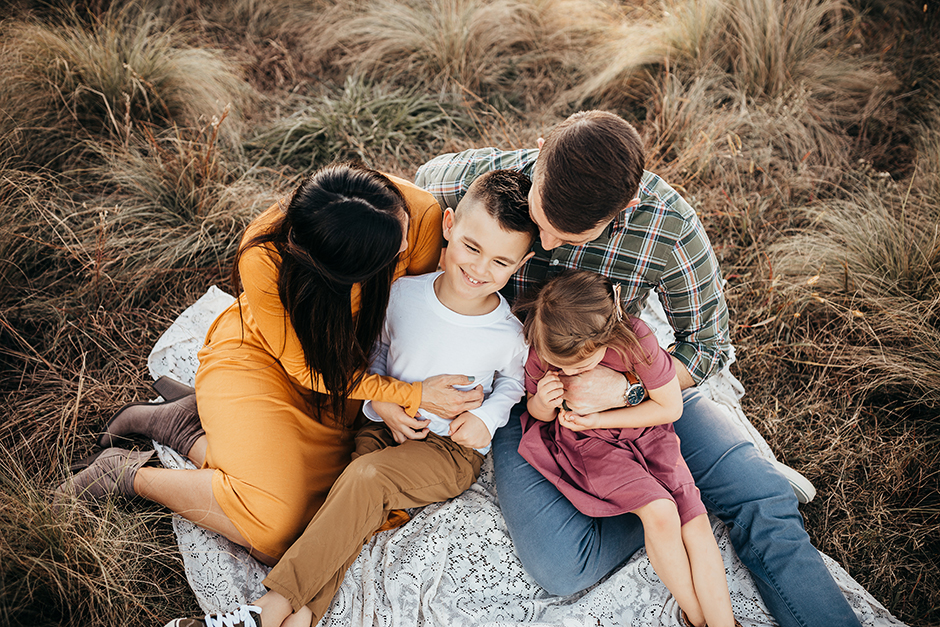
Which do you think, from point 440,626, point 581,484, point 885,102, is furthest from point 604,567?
point 885,102

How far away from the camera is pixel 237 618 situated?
6.41ft

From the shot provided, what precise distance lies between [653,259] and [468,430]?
0.99 m

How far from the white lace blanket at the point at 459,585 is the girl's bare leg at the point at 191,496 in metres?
0.08

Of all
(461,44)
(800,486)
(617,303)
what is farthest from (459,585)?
(461,44)

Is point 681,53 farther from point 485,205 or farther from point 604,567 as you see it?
point 604,567

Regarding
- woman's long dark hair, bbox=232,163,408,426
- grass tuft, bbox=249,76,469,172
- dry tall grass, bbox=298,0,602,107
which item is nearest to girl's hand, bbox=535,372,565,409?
woman's long dark hair, bbox=232,163,408,426

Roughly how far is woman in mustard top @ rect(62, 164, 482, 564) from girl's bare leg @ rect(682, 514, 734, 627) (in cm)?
94

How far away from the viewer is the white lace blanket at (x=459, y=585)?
219cm

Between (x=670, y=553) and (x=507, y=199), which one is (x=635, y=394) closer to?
(x=670, y=553)

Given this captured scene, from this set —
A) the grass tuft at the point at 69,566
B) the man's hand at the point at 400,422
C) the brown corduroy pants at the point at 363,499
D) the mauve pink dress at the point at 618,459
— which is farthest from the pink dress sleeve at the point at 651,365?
the grass tuft at the point at 69,566

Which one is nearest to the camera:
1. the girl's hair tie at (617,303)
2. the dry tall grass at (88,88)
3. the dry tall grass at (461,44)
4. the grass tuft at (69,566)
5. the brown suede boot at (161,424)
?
the grass tuft at (69,566)

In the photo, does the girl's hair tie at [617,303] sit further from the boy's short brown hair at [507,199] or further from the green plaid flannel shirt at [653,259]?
the boy's short brown hair at [507,199]

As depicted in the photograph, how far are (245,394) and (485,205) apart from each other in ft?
3.86

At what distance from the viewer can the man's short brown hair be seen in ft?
6.19
